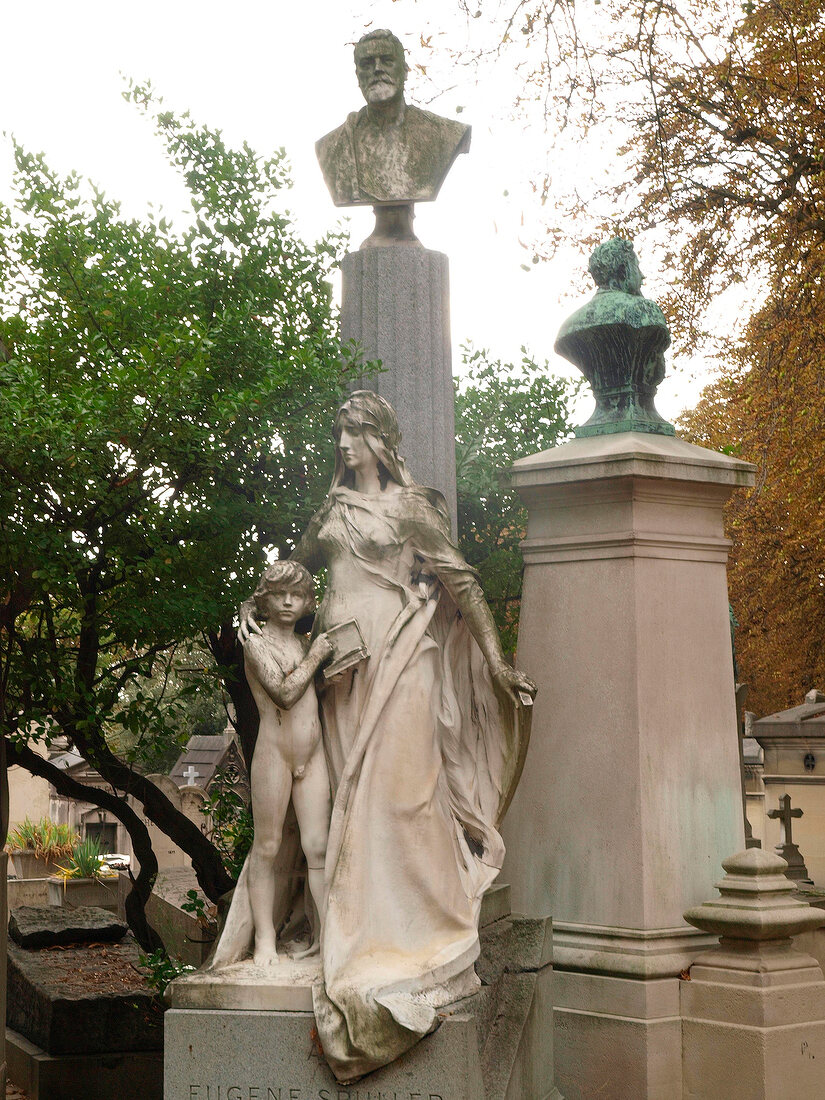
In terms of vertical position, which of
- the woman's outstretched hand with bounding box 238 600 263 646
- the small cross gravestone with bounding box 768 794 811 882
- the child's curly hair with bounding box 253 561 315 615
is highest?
the child's curly hair with bounding box 253 561 315 615

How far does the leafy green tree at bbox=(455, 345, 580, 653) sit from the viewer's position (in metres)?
7.98

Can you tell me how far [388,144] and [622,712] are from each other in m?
2.80

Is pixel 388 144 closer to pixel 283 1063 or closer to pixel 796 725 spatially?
pixel 283 1063

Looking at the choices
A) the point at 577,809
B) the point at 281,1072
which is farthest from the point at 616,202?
the point at 281,1072

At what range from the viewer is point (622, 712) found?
6.27m

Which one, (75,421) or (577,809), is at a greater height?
(75,421)

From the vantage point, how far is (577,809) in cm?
636

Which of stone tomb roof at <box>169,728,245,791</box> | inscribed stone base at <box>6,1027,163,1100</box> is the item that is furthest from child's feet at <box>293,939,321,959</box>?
stone tomb roof at <box>169,728,245,791</box>

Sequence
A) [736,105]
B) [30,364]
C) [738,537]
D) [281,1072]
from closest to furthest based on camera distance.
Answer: [281,1072] < [30,364] < [736,105] < [738,537]

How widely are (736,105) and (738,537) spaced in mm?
9959

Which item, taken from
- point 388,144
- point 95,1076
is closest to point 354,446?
point 388,144

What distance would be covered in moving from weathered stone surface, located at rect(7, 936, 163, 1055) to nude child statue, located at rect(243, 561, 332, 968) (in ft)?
8.94

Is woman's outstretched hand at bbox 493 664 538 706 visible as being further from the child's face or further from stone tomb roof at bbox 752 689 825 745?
stone tomb roof at bbox 752 689 825 745

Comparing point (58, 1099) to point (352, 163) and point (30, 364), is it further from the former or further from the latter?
point (352, 163)
